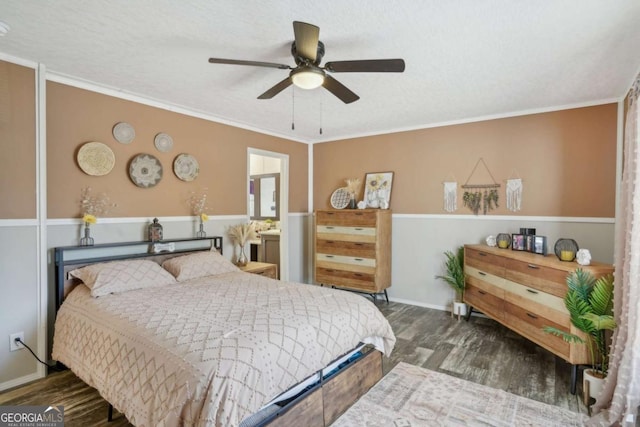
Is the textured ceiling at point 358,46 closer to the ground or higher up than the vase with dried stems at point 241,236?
higher up

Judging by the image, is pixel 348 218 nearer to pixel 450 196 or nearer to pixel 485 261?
pixel 450 196

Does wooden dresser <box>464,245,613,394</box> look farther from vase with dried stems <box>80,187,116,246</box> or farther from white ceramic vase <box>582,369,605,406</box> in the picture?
vase with dried stems <box>80,187,116,246</box>

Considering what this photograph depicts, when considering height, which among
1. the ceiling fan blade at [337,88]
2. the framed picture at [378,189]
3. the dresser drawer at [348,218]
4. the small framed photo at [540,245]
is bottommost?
the small framed photo at [540,245]

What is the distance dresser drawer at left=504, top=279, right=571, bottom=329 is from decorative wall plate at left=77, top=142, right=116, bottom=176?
398 centimetres

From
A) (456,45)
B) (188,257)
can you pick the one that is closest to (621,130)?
(456,45)

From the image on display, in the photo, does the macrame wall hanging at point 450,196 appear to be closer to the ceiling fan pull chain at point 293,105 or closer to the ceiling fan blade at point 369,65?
the ceiling fan pull chain at point 293,105

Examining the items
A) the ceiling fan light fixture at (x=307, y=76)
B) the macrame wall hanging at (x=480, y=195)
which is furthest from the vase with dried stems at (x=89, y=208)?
the macrame wall hanging at (x=480, y=195)

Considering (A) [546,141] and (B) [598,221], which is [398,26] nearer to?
(A) [546,141]

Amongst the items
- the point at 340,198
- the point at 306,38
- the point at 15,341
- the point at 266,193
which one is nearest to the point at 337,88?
the point at 306,38

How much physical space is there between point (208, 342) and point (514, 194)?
146 inches

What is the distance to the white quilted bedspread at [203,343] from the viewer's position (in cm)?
149

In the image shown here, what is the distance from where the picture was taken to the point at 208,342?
166cm

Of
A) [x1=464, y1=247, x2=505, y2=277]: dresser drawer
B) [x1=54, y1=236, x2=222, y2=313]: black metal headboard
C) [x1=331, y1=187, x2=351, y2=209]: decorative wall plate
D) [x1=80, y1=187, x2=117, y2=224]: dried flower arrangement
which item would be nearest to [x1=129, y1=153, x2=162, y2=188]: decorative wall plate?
[x1=80, y1=187, x2=117, y2=224]: dried flower arrangement

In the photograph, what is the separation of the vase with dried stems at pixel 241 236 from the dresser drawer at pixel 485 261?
2.66 metres
